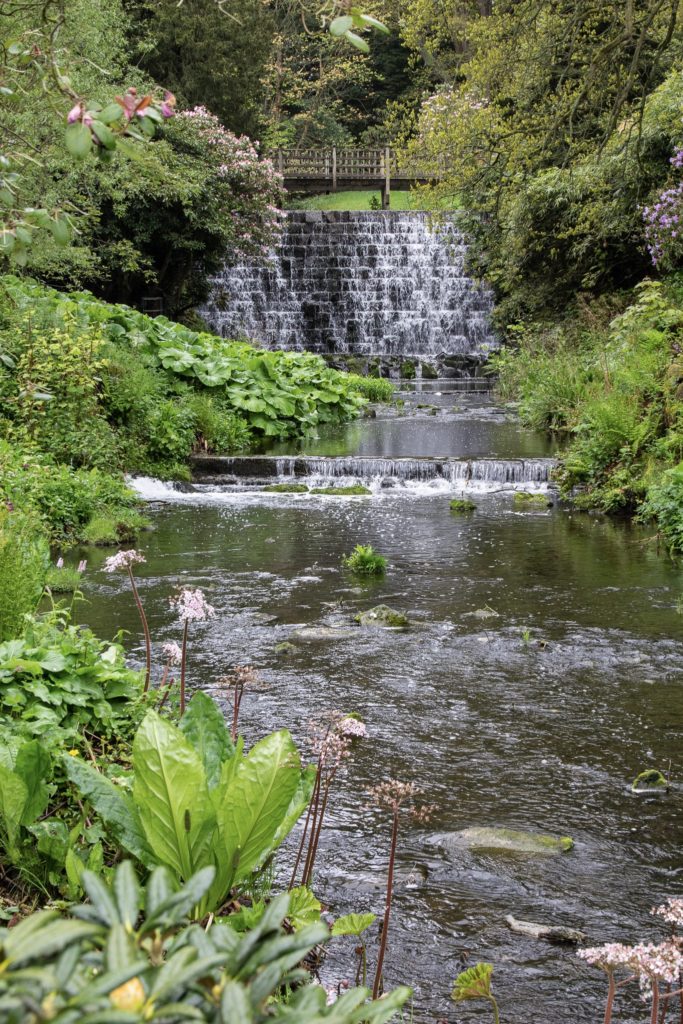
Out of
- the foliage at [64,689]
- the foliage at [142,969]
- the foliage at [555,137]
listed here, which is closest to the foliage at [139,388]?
the foliage at [555,137]

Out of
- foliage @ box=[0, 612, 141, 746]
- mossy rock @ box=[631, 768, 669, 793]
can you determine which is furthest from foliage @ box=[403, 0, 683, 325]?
foliage @ box=[0, 612, 141, 746]

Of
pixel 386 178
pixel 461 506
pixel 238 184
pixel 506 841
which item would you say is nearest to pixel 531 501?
pixel 461 506

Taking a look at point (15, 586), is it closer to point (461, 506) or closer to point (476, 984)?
point (476, 984)

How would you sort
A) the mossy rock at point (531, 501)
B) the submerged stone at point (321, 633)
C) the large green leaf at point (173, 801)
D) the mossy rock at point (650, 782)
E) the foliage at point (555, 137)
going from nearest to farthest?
the large green leaf at point (173, 801) < the mossy rock at point (650, 782) < the submerged stone at point (321, 633) < the foliage at point (555, 137) < the mossy rock at point (531, 501)

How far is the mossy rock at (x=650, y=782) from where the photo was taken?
4.32 metres

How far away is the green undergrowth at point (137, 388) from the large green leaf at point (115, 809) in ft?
18.7

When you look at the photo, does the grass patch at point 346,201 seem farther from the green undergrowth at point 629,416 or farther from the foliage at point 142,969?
Result: the foliage at point 142,969

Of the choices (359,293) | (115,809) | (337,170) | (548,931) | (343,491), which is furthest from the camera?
(337,170)

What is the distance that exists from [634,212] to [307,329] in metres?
11.2

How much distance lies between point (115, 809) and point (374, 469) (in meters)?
10.2

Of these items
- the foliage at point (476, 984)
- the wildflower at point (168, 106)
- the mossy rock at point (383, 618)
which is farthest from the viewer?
the mossy rock at point (383, 618)

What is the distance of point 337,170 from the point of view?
3744 centimetres

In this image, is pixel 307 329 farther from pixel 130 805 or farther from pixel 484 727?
pixel 130 805

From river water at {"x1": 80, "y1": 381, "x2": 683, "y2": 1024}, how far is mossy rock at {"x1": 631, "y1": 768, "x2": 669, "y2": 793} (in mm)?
48
